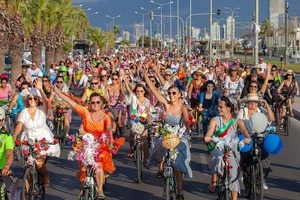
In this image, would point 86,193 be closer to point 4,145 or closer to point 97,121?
point 4,145

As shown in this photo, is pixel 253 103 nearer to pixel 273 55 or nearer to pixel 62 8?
pixel 62 8

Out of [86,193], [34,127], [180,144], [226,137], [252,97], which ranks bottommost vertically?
[86,193]

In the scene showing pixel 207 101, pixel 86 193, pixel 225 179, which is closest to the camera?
pixel 86 193

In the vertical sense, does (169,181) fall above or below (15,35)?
below

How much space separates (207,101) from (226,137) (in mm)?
5661

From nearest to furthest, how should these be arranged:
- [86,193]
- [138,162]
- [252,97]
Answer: [86,193] → [252,97] → [138,162]

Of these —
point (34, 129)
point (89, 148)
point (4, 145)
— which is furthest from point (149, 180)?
point (4, 145)

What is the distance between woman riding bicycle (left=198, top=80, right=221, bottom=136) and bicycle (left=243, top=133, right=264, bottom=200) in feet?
14.5

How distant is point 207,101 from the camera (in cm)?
1555

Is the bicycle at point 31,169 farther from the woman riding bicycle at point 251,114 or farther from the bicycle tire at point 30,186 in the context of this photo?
the woman riding bicycle at point 251,114

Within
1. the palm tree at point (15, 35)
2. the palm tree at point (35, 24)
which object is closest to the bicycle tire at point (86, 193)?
the palm tree at point (15, 35)

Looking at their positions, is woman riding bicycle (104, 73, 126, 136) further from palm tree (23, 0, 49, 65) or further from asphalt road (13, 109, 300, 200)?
palm tree (23, 0, 49, 65)

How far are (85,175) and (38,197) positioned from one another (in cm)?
88

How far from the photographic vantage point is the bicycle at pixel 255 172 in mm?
10163
